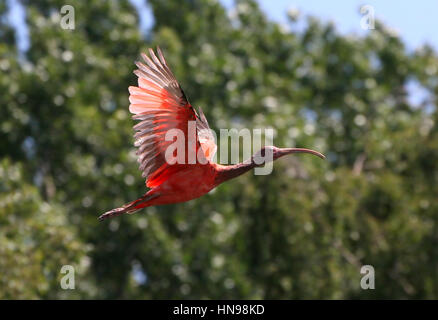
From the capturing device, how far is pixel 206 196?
15.3m

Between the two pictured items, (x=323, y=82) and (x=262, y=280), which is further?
(x=323, y=82)

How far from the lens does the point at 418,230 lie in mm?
15414

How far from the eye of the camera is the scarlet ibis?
690cm

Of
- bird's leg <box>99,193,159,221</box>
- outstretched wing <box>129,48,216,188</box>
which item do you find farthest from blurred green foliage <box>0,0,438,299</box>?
outstretched wing <box>129,48,216,188</box>

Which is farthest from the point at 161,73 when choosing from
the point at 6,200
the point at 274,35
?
the point at 274,35

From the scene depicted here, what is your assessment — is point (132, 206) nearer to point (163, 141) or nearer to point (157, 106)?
point (163, 141)

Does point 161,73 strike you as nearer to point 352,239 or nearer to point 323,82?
point 352,239

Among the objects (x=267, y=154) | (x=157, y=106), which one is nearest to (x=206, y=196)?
(x=267, y=154)

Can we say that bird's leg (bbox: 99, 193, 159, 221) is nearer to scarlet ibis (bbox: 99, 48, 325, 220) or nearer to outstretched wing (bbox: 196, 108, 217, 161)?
scarlet ibis (bbox: 99, 48, 325, 220)

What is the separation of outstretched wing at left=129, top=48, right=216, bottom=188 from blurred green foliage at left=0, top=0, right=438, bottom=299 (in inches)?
188

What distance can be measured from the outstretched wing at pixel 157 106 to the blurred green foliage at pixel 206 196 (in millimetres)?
4774

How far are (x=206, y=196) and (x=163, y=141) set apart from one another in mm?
8188
